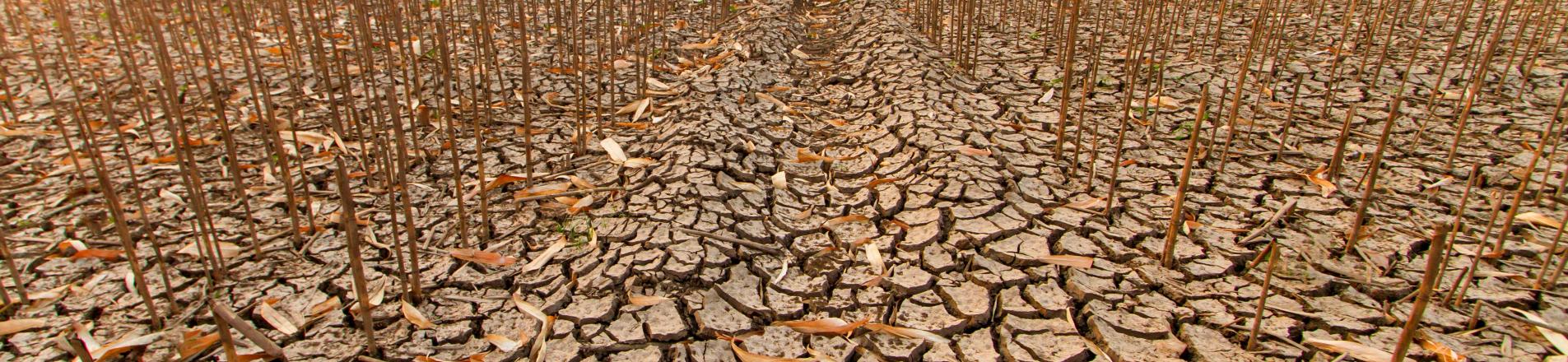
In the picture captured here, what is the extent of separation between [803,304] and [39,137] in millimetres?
3048

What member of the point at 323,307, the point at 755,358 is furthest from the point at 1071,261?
the point at 323,307

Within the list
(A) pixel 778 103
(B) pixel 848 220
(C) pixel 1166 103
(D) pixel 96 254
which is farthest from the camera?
(A) pixel 778 103

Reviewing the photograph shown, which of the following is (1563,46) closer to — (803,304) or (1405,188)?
(1405,188)

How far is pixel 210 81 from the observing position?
2553 mm

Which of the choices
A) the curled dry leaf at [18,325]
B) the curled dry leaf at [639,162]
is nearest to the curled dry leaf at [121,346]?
the curled dry leaf at [18,325]

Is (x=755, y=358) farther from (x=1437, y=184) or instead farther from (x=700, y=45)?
(x=700, y=45)

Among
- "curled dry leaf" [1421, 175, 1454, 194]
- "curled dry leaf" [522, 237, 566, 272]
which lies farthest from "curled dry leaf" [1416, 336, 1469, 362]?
"curled dry leaf" [522, 237, 566, 272]

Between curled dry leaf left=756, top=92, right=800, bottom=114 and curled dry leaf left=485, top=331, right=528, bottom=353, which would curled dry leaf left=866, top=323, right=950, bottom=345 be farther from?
curled dry leaf left=756, top=92, right=800, bottom=114

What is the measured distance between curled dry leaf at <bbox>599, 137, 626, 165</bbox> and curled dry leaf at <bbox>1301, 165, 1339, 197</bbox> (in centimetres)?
235

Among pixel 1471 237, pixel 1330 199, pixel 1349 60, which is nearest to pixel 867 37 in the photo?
pixel 1349 60

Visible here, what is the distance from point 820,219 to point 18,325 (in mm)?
2072

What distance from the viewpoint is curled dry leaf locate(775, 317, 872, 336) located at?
2.16m

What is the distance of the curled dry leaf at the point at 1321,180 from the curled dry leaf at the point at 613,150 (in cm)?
235

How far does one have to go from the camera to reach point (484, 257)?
8.02 feet
